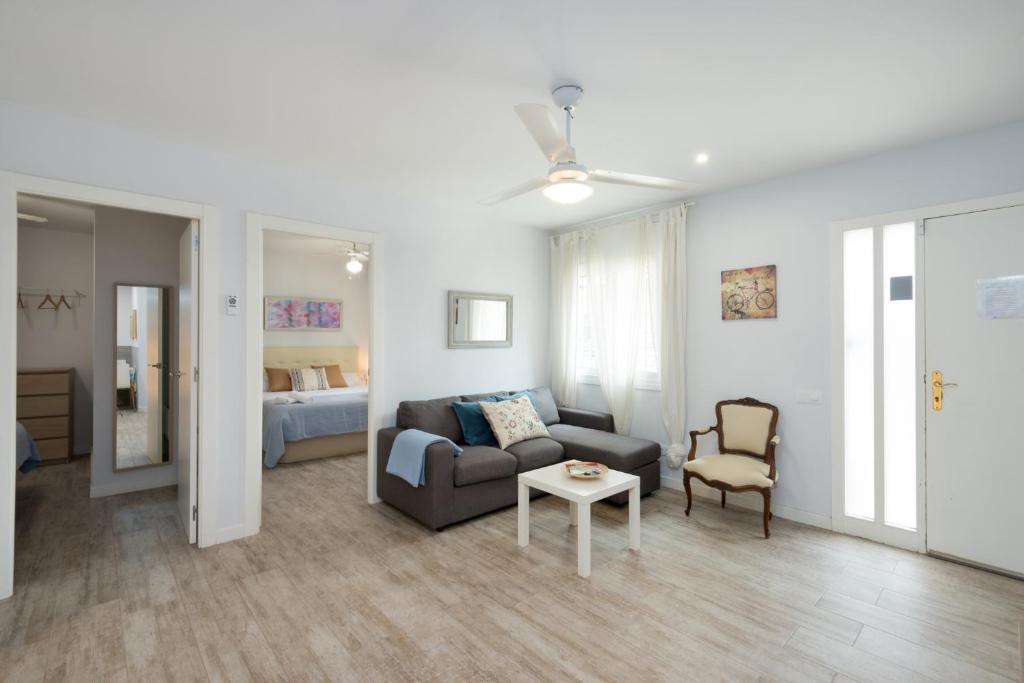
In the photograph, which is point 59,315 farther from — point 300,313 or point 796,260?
point 796,260

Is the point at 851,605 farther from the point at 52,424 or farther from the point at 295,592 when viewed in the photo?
the point at 52,424

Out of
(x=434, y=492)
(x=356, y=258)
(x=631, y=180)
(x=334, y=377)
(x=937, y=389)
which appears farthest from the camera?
(x=334, y=377)

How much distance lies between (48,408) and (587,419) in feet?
18.9

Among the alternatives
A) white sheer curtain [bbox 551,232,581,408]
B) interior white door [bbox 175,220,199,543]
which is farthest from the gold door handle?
interior white door [bbox 175,220,199,543]

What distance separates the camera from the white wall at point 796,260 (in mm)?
2996

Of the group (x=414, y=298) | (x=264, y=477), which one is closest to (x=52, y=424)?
(x=264, y=477)

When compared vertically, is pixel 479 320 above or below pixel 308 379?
above

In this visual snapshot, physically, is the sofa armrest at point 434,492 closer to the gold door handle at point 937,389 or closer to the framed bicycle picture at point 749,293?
the framed bicycle picture at point 749,293

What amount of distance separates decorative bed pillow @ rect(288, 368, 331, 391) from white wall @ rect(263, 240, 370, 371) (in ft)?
2.10

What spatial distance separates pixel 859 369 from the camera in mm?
3393

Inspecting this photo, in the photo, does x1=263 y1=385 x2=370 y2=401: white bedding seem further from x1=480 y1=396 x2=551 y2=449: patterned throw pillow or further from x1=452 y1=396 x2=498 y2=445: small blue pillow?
x1=480 y1=396 x2=551 y2=449: patterned throw pillow

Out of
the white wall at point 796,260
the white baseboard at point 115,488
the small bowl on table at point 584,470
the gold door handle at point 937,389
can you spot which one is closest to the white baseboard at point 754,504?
the white wall at point 796,260

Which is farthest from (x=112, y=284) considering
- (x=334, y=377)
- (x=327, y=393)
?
(x=334, y=377)

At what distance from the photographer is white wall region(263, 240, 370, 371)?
267 inches
